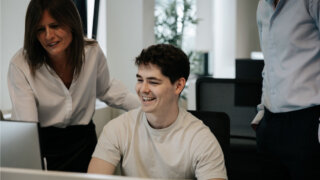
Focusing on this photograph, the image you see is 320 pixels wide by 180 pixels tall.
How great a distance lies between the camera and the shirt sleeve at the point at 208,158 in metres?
1.36

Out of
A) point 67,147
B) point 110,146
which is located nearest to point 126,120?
point 110,146

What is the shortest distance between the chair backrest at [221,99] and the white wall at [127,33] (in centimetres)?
149

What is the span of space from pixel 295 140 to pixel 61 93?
1039mm

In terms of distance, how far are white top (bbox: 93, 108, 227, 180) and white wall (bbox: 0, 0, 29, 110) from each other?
148cm

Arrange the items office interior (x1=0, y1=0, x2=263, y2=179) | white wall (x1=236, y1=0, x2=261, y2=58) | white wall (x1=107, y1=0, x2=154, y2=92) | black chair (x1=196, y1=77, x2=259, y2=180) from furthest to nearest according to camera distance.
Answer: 1. white wall (x1=236, y1=0, x2=261, y2=58)
2. white wall (x1=107, y1=0, x2=154, y2=92)
3. office interior (x1=0, y1=0, x2=263, y2=179)
4. black chair (x1=196, y1=77, x2=259, y2=180)

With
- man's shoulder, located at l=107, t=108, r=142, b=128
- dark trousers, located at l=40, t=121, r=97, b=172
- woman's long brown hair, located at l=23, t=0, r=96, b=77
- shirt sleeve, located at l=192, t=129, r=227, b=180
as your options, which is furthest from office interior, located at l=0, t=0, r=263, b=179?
woman's long brown hair, located at l=23, t=0, r=96, b=77

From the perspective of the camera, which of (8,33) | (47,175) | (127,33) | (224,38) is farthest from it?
(224,38)

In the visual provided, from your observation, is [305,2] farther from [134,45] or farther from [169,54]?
[134,45]

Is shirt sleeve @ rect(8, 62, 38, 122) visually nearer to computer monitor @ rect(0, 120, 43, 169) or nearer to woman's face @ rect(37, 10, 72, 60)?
woman's face @ rect(37, 10, 72, 60)

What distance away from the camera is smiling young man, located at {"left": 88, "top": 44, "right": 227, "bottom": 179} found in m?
1.43

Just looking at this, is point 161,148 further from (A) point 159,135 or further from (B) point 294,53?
(B) point 294,53

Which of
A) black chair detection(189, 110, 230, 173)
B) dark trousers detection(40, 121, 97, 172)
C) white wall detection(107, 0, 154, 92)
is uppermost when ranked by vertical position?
white wall detection(107, 0, 154, 92)

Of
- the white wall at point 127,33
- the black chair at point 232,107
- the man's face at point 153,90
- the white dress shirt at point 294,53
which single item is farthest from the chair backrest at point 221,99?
the white wall at point 127,33

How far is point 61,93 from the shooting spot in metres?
1.71
